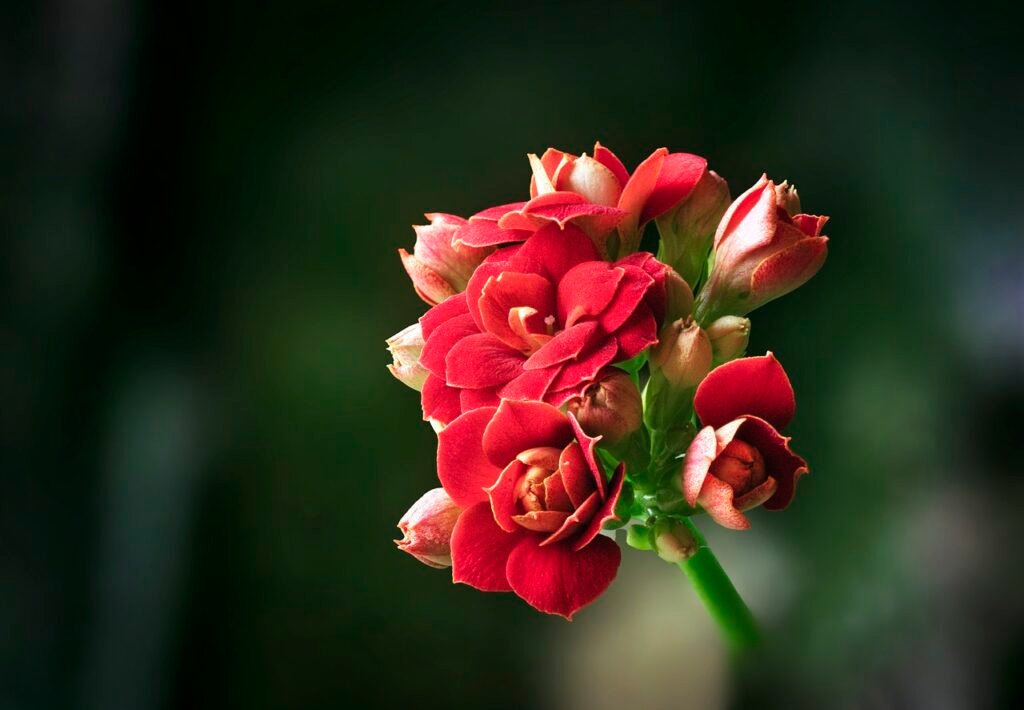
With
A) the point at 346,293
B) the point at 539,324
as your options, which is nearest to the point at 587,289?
the point at 539,324

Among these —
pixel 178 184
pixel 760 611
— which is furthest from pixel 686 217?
pixel 178 184

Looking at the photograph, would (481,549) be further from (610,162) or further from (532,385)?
(610,162)

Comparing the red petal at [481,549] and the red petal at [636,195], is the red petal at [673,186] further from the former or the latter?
the red petal at [481,549]

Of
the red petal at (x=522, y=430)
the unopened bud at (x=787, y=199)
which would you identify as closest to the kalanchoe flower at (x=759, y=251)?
the unopened bud at (x=787, y=199)

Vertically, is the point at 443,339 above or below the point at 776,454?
above

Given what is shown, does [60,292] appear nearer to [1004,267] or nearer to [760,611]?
[760,611]
